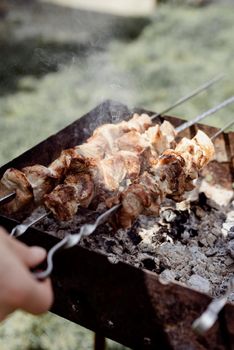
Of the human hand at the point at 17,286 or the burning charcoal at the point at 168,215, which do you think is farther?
the burning charcoal at the point at 168,215

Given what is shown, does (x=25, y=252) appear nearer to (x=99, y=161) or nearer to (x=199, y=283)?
(x=99, y=161)

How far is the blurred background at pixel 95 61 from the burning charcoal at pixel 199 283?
4.18ft

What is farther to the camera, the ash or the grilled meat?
the ash

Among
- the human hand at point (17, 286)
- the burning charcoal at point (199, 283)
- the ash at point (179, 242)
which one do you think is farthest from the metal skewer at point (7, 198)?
the burning charcoal at point (199, 283)

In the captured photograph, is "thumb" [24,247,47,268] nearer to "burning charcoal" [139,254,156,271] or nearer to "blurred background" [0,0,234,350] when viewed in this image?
"burning charcoal" [139,254,156,271]

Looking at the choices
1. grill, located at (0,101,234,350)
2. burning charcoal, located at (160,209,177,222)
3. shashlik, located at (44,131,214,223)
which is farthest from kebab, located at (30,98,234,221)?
burning charcoal, located at (160,209,177,222)

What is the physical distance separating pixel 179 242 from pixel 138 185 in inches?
31.7

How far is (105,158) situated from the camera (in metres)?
3.33

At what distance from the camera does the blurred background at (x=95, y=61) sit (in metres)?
6.84

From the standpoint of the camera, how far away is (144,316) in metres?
2.47

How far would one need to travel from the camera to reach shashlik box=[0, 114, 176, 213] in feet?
9.71

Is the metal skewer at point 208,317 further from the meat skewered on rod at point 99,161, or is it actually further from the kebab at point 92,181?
the meat skewered on rod at point 99,161

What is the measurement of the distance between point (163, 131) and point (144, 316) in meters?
1.61

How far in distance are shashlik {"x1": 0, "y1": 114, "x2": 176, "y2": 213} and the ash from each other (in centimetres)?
45
